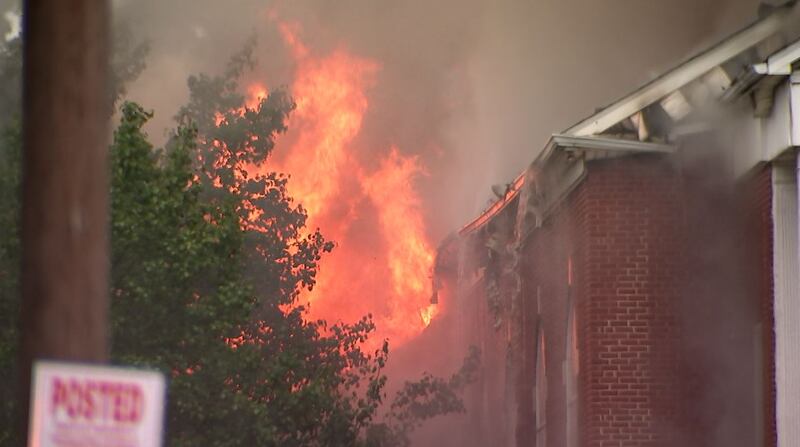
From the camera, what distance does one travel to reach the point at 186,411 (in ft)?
57.1

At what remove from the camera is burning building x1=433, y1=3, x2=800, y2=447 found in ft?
44.3

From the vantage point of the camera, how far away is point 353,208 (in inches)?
1050

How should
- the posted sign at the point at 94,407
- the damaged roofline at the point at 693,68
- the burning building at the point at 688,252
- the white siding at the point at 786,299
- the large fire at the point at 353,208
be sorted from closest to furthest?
1. the posted sign at the point at 94,407
2. the white siding at the point at 786,299
3. the burning building at the point at 688,252
4. the damaged roofline at the point at 693,68
5. the large fire at the point at 353,208

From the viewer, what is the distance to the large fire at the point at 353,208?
81.4 feet

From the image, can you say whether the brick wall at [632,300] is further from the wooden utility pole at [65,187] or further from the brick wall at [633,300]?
the wooden utility pole at [65,187]

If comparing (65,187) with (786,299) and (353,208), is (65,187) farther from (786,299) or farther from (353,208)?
(353,208)

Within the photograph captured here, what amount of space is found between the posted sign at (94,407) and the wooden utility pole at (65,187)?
1.37 feet

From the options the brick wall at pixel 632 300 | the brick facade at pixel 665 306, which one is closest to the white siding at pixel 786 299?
the brick facade at pixel 665 306

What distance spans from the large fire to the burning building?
674 centimetres

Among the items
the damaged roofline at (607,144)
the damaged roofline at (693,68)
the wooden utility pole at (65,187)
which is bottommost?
the wooden utility pole at (65,187)

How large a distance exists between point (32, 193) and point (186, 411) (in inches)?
466

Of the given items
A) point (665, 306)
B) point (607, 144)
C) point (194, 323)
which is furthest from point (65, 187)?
point (194, 323)

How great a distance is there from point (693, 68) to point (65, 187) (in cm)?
1031

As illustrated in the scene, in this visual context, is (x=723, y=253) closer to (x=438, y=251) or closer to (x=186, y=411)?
(x=186, y=411)
